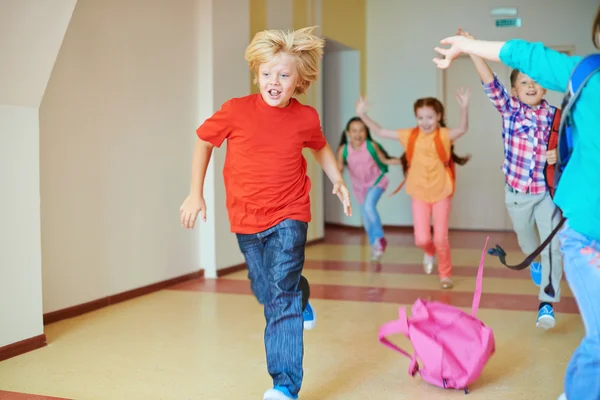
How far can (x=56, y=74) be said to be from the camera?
4133 mm

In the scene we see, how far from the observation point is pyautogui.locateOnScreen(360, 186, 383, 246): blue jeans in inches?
252

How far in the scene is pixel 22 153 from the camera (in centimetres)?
344

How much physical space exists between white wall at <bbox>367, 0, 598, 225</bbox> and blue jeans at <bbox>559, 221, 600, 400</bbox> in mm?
7351

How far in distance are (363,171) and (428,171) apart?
1.41 m

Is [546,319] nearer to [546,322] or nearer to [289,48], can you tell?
[546,322]

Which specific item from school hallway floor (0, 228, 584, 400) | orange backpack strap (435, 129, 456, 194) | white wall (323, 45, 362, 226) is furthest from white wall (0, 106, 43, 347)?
white wall (323, 45, 362, 226)

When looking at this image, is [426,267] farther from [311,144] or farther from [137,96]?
[311,144]

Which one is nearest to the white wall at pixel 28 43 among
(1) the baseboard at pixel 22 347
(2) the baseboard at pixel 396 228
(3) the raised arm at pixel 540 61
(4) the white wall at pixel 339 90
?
(1) the baseboard at pixel 22 347

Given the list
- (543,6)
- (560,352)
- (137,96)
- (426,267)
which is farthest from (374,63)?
(560,352)

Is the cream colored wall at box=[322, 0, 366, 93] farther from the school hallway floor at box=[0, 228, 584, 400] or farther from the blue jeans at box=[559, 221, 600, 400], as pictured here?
the blue jeans at box=[559, 221, 600, 400]

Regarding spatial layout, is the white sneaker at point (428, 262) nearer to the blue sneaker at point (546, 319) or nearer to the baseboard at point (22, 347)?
the blue sneaker at point (546, 319)

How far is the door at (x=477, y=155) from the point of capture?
9.11 metres

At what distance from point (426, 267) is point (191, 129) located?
85.9 inches

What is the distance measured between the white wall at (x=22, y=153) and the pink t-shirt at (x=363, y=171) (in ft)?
11.9
